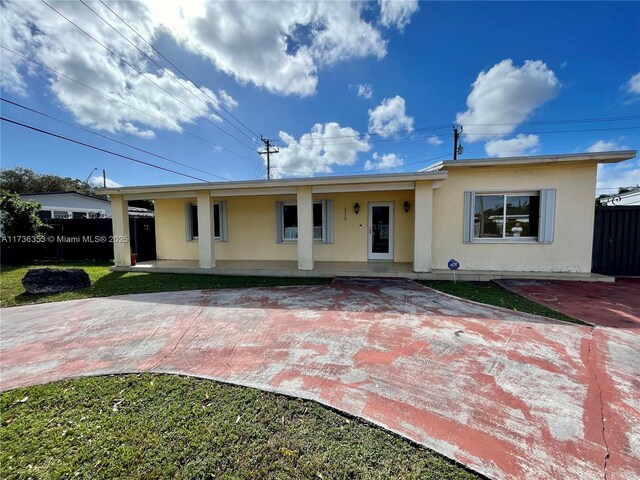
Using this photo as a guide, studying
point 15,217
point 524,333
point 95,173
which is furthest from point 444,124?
point 95,173

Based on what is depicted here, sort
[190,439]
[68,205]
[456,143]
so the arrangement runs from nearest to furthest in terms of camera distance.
Result: 1. [190,439]
2. [68,205]
3. [456,143]

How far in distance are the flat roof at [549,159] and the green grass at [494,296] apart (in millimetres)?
3242

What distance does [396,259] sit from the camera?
371 inches

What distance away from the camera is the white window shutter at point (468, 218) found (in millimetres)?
7770

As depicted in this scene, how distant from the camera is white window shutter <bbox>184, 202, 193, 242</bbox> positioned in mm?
10344

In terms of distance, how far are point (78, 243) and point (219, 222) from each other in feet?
23.0

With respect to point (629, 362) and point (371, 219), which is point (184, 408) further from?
point (371, 219)

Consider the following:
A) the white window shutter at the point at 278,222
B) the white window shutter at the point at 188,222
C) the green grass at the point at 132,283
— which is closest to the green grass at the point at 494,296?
the green grass at the point at 132,283

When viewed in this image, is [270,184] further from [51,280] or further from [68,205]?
[68,205]

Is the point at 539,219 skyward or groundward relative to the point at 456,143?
groundward

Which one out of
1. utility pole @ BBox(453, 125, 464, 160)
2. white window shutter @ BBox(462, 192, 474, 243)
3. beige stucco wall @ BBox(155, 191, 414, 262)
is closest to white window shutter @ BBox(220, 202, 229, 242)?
beige stucco wall @ BBox(155, 191, 414, 262)

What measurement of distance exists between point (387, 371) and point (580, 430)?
1.58m

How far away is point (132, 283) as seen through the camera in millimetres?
7496

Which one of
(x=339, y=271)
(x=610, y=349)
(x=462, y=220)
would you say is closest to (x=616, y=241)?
(x=462, y=220)
